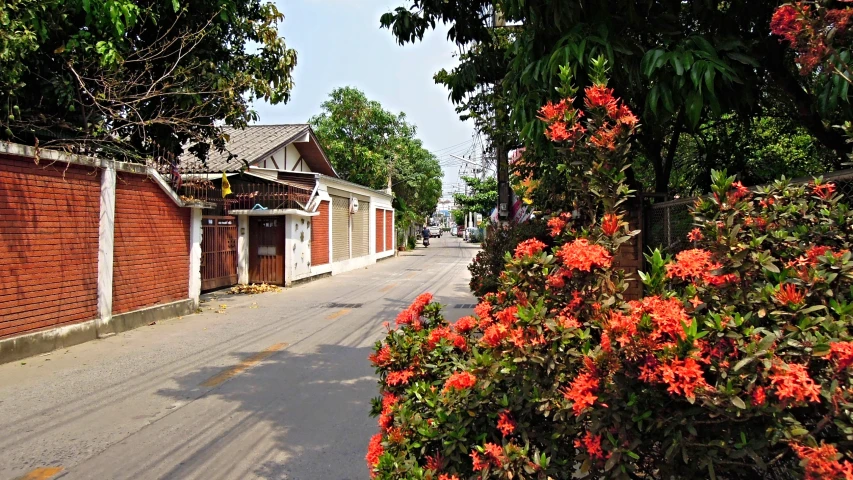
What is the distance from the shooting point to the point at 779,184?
1899 millimetres

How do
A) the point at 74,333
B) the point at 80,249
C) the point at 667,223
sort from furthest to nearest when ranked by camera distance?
the point at 80,249, the point at 74,333, the point at 667,223

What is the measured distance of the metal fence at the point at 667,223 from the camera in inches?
144

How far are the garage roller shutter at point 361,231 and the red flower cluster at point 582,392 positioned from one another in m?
21.6

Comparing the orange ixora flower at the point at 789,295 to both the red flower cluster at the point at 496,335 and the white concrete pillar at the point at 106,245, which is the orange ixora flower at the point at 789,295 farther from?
the white concrete pillar at the point at 106,245

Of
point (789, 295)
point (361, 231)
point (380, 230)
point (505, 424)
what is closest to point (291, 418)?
point (505, 424)

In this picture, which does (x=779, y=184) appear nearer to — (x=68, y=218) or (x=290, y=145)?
(x=68, y=218)

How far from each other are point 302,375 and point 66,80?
5878mm

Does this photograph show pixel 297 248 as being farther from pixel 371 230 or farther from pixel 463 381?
pixel 463 381

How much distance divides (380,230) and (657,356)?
27092 mm

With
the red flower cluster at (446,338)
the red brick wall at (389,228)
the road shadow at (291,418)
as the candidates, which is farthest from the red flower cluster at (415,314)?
the red brick wall at (389,228)

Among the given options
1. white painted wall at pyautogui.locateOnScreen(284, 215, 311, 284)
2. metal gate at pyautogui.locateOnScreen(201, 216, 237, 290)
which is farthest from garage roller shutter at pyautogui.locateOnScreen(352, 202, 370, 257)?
metal gate at pyautogui.locateOnScreen(201, 216, 237, 290)

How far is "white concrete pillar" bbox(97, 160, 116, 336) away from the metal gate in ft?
16.1

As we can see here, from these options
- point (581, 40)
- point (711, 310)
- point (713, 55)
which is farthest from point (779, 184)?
point (581, 40)

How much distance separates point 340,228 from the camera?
69.2ft
